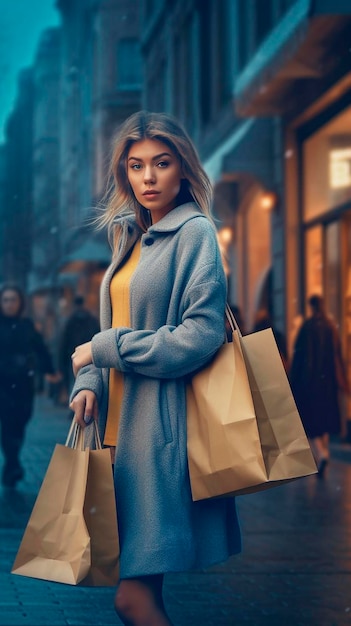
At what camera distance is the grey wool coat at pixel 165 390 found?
323 centimetres

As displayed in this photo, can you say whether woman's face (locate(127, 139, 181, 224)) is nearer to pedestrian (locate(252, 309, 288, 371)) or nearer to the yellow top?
the yellow top

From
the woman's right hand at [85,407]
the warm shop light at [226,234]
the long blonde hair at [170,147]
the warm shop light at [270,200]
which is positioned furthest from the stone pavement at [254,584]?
the warm shop light at [226,234]

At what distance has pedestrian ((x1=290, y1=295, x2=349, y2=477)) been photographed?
39.5 ft

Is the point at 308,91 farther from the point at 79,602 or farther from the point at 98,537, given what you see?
the point at 98,537

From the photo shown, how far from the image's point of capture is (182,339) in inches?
127

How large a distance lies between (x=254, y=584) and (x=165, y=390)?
2875 millimetres

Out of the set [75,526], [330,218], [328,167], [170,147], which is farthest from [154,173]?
[328,167]

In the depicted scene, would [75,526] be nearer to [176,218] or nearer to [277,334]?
[176,218]

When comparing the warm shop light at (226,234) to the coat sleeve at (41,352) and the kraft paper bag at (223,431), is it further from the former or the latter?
the kraft paper bag at (223,431)

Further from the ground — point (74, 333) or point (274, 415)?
point (274, 415)

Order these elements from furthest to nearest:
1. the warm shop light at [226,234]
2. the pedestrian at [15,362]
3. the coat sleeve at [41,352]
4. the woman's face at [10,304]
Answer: the warm shop light at [226,234]
the coat sleeve at [41,352]
the woman's face at [10,304]
the pedestrian at [15,362]

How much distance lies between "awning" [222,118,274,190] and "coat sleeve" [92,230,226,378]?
14448 millimetres

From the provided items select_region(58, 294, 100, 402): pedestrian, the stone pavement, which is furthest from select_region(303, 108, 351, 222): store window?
the stone pavement

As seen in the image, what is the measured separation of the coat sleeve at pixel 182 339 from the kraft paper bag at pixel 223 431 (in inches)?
2.1
